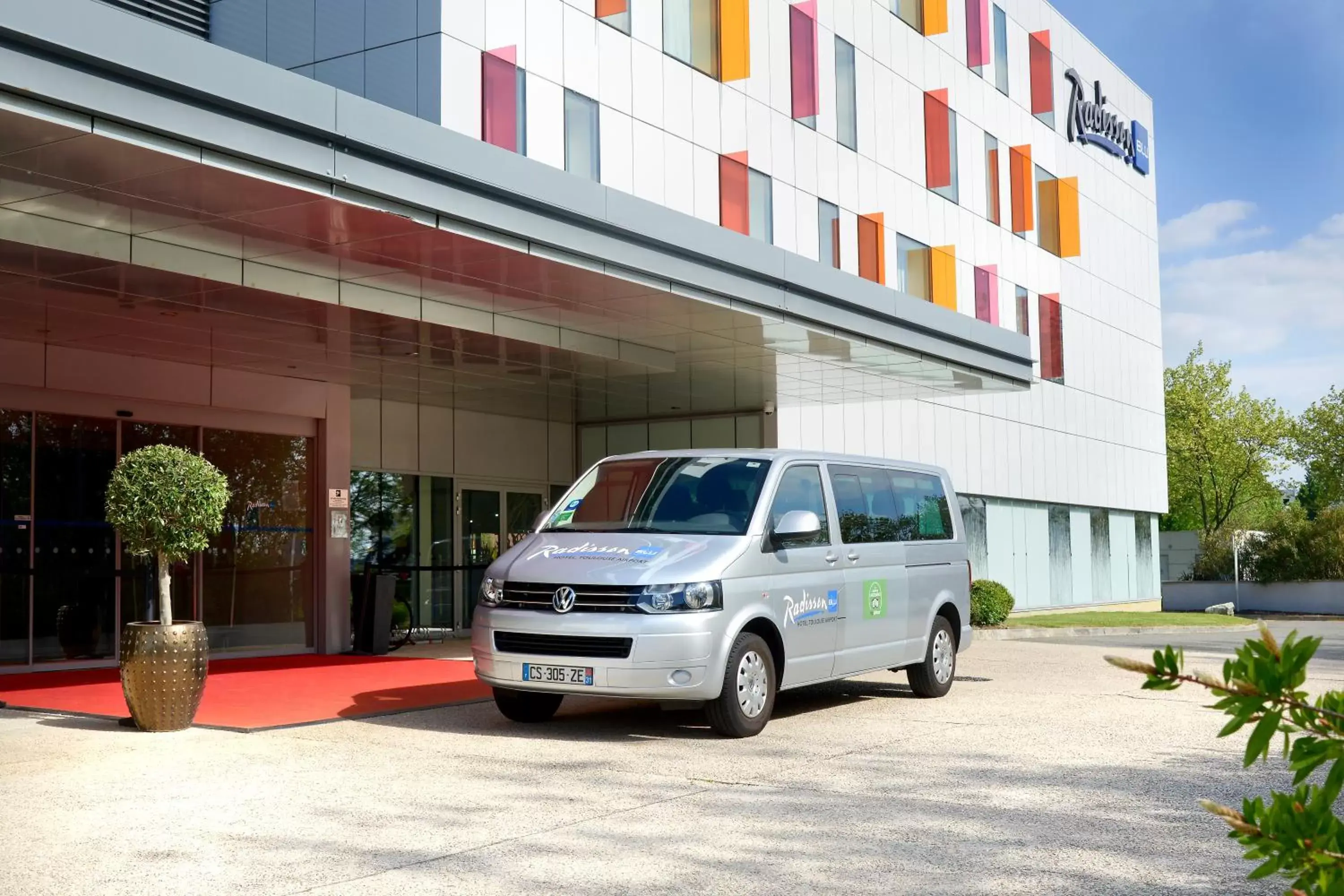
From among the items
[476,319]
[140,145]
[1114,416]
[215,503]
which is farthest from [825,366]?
[1114,416]

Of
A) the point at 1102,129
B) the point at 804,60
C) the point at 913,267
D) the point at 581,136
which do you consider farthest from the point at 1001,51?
the point at 581,136

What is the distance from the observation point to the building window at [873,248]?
84.0 ft

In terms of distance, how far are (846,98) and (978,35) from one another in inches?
274

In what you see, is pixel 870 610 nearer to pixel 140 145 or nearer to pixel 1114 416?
pixel 140 145

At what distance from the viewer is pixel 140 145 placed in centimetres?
850

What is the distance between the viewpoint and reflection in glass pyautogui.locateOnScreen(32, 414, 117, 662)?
1530 cm

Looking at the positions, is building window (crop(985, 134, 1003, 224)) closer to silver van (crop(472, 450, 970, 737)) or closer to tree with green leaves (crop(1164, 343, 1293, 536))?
silver van (crop(472, 450, 970, 737))

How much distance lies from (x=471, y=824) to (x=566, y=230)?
654 centimetres

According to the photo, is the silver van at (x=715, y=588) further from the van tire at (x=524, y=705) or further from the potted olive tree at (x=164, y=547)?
the potted olive tree at (x=164, y=547)

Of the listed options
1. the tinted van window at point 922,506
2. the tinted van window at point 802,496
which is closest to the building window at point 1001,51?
the tinted van window at point 922,506

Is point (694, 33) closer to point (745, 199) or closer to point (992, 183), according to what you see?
point (745, 199)

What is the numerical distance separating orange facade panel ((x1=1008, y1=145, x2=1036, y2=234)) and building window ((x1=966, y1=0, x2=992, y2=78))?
8.01 feet

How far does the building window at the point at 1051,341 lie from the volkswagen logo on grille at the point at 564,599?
25825mm

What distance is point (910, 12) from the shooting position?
92.5 ft
